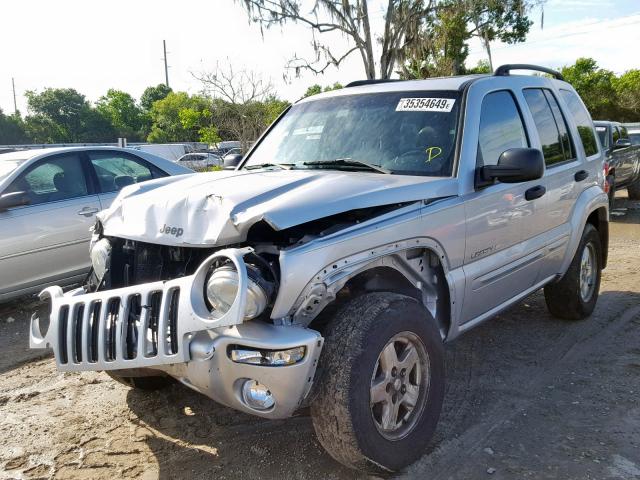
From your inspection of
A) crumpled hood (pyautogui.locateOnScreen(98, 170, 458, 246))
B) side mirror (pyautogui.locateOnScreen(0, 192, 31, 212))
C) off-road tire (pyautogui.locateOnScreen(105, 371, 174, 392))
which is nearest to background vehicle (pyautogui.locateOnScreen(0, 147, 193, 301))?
side mirror (pyautogui.locateOnScreen(0, 192, 31, 212))

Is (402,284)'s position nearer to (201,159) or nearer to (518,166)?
(518,166)

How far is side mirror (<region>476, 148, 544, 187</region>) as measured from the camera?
3219mm

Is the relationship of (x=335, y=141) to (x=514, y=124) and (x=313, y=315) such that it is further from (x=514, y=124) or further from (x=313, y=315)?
(x=313, y=315)

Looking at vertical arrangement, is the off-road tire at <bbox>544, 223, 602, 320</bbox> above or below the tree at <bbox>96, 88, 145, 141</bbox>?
below

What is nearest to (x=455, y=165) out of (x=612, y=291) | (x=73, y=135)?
(x=612, y=291)

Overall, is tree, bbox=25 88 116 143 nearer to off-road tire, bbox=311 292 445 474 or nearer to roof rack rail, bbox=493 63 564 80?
roof rack rail, bbox=493 63 564 80

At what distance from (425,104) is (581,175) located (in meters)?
1.81

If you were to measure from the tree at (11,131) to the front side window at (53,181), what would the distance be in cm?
4447

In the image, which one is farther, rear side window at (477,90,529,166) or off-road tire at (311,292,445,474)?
rear side window at (477,90,529,166)

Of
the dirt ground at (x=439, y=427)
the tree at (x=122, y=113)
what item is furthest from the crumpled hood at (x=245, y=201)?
the tree at (x=122, y=113)

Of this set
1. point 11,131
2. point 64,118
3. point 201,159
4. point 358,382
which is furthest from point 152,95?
point 358,382

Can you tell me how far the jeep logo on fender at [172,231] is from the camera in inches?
107

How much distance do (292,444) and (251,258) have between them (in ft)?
3.99

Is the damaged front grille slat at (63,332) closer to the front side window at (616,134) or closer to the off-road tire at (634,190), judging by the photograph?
the front side window at (616,134)
